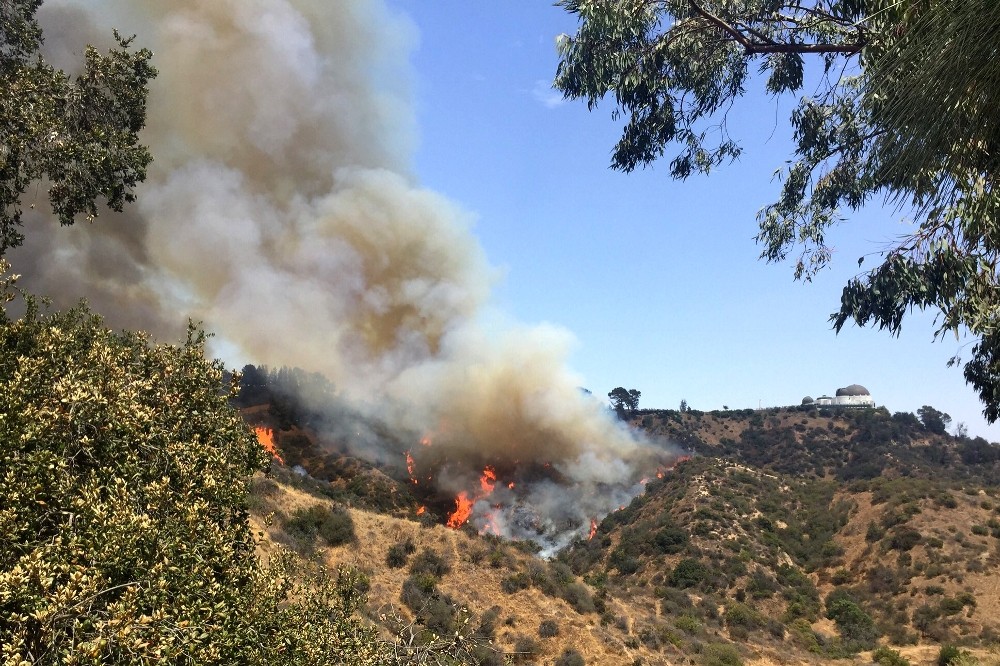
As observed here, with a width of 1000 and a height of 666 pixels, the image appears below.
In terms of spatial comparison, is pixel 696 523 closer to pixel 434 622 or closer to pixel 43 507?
pixel 434 622

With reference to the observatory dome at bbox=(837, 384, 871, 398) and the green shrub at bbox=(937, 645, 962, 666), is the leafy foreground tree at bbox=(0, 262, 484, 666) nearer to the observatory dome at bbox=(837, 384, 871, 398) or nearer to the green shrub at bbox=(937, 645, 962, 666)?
the green shrub at bbox=(937, 645, 962, 666)

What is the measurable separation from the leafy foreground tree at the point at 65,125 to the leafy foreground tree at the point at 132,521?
3228 mm

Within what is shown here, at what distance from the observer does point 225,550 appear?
245 inches

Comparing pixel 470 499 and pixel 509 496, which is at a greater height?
pixel 509 496

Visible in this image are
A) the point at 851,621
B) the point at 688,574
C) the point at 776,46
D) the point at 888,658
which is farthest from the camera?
the point at 688,574

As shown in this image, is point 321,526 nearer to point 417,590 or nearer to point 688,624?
point 417,590

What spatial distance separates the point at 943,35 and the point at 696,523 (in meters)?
46.8

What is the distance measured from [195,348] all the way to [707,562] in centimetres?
4022

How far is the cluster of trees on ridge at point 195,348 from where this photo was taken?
15.7ft

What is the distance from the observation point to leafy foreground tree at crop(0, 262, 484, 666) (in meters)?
4.56

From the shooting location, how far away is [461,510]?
4669 cm

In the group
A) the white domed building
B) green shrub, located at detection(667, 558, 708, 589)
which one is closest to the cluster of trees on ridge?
green shrub, located at detection(667, 558, 708, 589)

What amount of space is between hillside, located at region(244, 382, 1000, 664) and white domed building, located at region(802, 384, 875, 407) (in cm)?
2170

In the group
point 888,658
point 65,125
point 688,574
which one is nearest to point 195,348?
point 65,125
